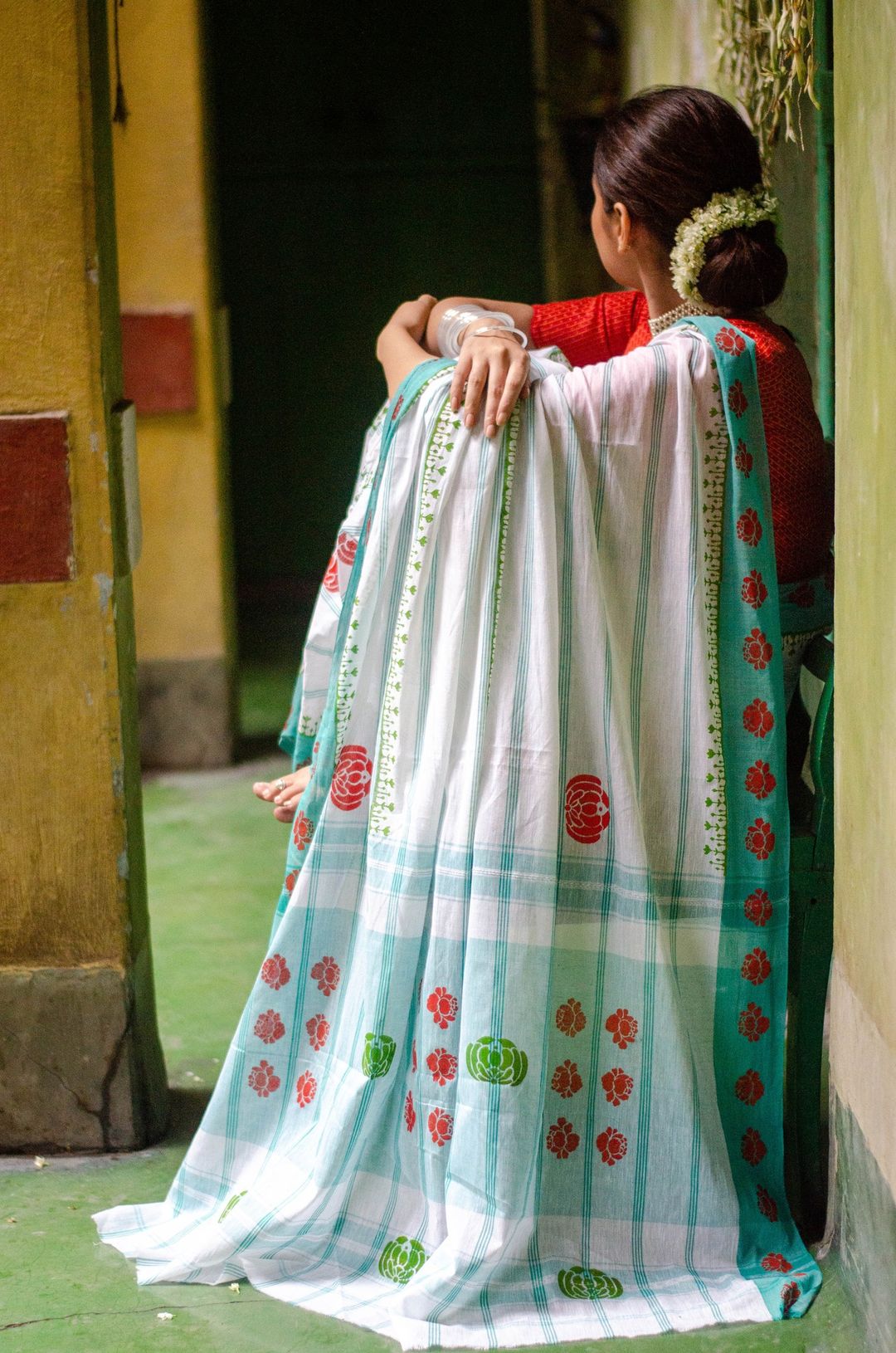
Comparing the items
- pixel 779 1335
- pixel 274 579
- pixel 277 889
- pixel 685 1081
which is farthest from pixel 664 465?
pixel 274 579

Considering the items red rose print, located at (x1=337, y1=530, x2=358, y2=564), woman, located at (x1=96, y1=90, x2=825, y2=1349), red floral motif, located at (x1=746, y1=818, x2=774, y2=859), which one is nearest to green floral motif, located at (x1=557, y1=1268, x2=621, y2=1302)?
woman, located at (x1=96, y1=90, x2=825, y2=1349)

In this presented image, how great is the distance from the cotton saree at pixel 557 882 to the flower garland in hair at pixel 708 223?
0.12 m

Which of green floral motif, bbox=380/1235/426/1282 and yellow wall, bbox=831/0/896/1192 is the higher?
yellow wall, bbox=831/0/896/1192

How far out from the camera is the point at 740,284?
2012 millimetres

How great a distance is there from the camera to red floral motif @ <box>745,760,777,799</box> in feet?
6.32

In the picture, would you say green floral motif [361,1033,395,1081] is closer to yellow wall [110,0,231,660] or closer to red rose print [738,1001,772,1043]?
red rose print [738,1001,772,1043]

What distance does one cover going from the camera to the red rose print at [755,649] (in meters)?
1.92

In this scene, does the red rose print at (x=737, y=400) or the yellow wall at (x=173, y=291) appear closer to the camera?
the red rose print at (x=737, y=400)

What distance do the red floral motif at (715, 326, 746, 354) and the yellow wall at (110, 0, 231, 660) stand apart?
9.91 feet

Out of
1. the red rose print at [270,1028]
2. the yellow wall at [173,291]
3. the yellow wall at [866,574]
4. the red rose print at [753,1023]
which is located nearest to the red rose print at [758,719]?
the yellow wall at [866,574]

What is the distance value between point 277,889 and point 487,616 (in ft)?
6.49

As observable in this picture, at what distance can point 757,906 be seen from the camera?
1.93m

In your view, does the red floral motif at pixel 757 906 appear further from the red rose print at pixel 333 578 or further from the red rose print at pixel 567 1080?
the red rose print at pixel 333 578

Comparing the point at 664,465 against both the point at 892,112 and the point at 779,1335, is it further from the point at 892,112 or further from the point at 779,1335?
the point at 779,1335
